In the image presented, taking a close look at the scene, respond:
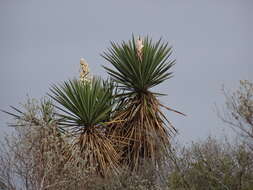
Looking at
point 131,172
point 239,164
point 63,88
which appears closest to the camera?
point 239,164

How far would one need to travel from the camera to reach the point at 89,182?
1111 cm

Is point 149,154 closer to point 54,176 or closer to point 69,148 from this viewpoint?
point 69,148

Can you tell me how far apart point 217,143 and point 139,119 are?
3.14m

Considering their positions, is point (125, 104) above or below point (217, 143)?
above

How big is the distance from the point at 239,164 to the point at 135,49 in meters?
6.36

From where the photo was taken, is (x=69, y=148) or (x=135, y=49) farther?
(x=135, y=49)

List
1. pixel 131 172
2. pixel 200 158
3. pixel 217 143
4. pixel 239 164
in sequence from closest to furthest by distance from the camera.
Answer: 1. pixel 239 164
2. pixel 200 158
3. pixel 217 143
4. pixel 131 172

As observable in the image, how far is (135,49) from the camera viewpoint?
13.8m

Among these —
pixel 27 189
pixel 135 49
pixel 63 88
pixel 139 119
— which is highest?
pixel 135 49

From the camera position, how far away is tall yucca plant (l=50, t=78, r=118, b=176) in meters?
12.4

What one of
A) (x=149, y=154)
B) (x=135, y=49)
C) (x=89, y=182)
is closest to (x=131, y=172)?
(x=149, y=154)

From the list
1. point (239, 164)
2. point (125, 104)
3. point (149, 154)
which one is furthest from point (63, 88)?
point (239, 164)

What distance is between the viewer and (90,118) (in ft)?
42.1

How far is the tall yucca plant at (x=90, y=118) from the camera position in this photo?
1236 cm
